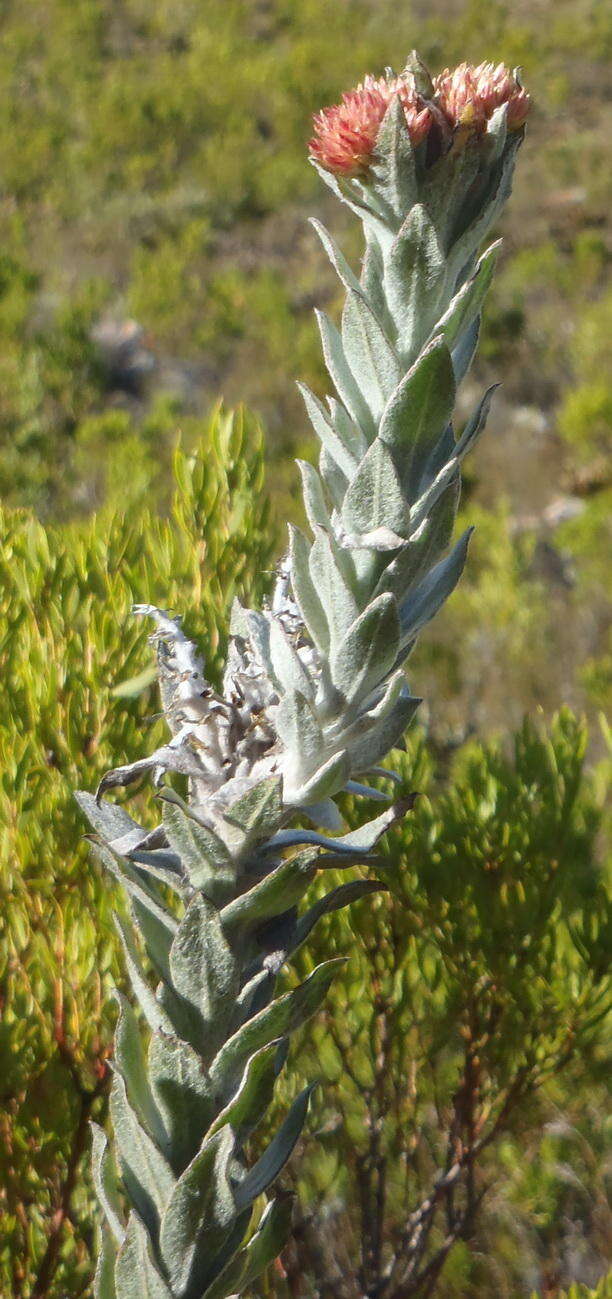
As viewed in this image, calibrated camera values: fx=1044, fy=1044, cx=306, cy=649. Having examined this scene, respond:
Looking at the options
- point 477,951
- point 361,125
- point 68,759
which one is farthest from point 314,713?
point 477,951

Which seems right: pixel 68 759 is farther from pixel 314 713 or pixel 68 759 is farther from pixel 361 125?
pixel 361 125

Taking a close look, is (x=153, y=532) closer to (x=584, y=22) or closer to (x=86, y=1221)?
(x=86, y=1221)

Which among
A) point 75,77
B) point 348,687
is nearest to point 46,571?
point 348,687

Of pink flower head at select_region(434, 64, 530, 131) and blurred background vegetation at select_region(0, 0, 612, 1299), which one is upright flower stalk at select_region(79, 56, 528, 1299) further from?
blurred background vegetation at select_region(0, 0, 612, 1299)

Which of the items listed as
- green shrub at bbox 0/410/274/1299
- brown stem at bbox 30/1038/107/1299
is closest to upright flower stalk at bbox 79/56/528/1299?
green shrub at bbox 0/410/274/1299

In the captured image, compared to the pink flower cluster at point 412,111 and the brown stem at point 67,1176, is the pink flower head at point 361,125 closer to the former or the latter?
the pink flower cluster at point 412,111

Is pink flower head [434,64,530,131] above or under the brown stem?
above

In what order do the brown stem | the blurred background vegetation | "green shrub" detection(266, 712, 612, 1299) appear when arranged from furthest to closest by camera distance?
"green shrub" detection(266, 712, 612, 1299) < the blurred background vegetation < the brown stem
